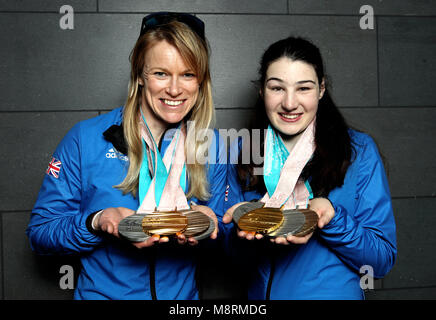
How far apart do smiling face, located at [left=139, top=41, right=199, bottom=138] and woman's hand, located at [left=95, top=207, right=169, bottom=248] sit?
15.9 inches

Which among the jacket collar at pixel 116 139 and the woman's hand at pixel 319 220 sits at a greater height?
the jacket collar at pixel 116 139

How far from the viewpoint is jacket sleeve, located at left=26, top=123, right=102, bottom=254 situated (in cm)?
127

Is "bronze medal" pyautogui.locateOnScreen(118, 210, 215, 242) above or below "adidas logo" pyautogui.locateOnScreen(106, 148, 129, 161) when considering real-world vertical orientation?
below

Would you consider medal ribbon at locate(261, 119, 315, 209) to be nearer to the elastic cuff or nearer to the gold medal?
the gold medal

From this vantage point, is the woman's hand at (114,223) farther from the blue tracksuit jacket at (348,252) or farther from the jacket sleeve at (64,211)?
the blue tracksuit jacket at (348,252)

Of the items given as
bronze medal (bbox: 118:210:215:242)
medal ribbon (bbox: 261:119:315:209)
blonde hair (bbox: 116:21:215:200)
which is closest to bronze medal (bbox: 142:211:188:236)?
bronze medal (bbox: 118:210:215:242)

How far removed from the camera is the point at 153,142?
141cm

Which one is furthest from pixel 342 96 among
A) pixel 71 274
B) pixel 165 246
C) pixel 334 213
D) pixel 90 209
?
pixel 71 274

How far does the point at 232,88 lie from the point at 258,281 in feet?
3.72

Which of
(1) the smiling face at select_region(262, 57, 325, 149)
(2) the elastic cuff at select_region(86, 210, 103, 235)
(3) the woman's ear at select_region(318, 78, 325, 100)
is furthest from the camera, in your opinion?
(3) the woman's ear at select_region(318, 78, 325, 100)

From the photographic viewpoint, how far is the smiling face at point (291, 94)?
133 cm

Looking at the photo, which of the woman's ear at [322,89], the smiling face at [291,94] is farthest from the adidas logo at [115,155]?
the woman's ear at [322,89]

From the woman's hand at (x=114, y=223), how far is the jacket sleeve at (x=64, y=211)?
9 cm

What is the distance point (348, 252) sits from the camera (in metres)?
1.23
